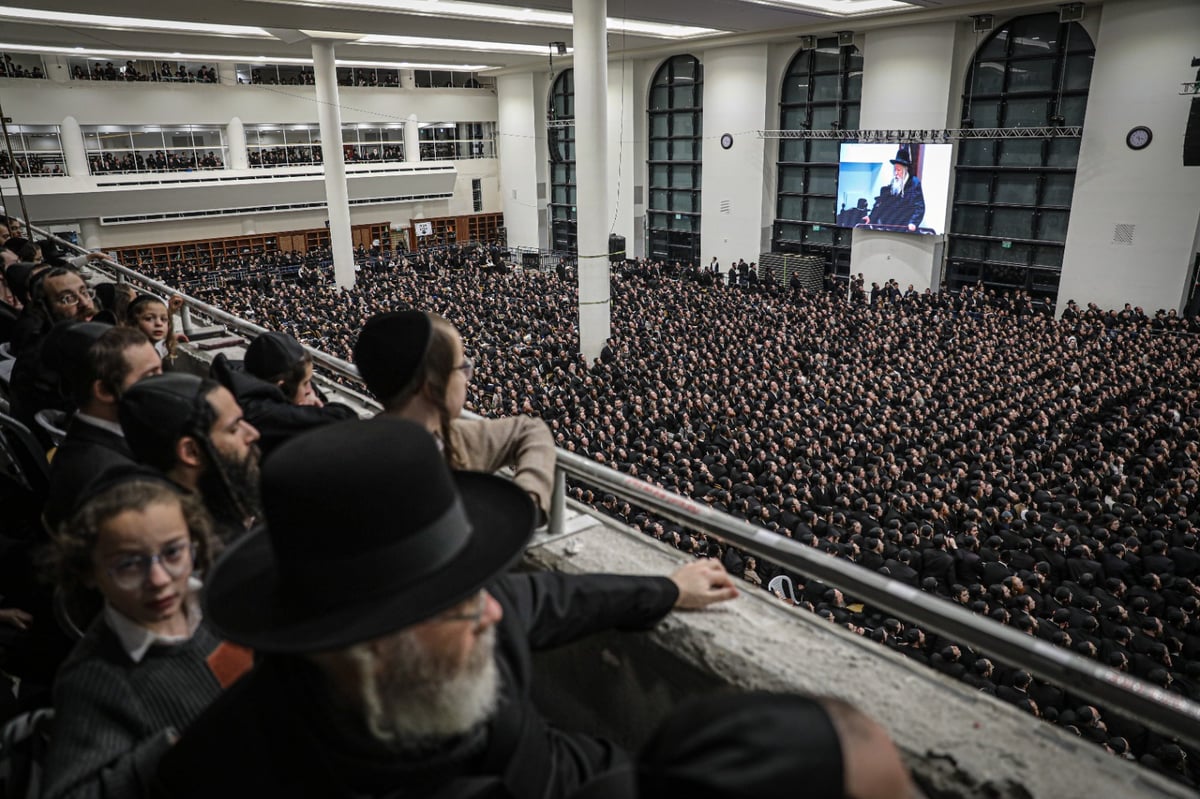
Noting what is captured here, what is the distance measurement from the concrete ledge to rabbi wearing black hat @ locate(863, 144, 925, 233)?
69.1 feet

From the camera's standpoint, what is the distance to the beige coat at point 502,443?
83.2 inches

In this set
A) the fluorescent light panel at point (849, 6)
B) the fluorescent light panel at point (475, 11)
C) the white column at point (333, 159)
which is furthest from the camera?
the white column at point (333, 159)

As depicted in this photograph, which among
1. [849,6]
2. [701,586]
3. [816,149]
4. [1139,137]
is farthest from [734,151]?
[701,586]

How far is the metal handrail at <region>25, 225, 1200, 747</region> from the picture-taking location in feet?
4.44

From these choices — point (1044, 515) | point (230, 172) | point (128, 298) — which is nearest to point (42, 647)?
point (128, 298)

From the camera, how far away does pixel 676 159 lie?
2744cm

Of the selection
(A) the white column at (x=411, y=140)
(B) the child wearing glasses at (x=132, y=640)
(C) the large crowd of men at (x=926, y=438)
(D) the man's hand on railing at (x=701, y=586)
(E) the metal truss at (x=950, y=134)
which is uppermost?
(A) the white column at (x=411, y=140)

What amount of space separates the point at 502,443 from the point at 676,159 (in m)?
26.9

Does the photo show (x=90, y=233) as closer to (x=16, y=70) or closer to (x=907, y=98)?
(x=16, y=70)

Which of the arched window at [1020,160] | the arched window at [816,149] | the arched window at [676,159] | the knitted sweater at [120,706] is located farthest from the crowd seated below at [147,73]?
the knitted sweater at [120,706]

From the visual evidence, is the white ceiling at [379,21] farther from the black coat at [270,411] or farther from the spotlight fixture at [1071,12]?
the black coat at [270,411]

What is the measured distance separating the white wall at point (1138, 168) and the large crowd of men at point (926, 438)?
99 cm

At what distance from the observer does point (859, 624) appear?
6.44m

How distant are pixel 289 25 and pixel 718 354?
43.5ft
